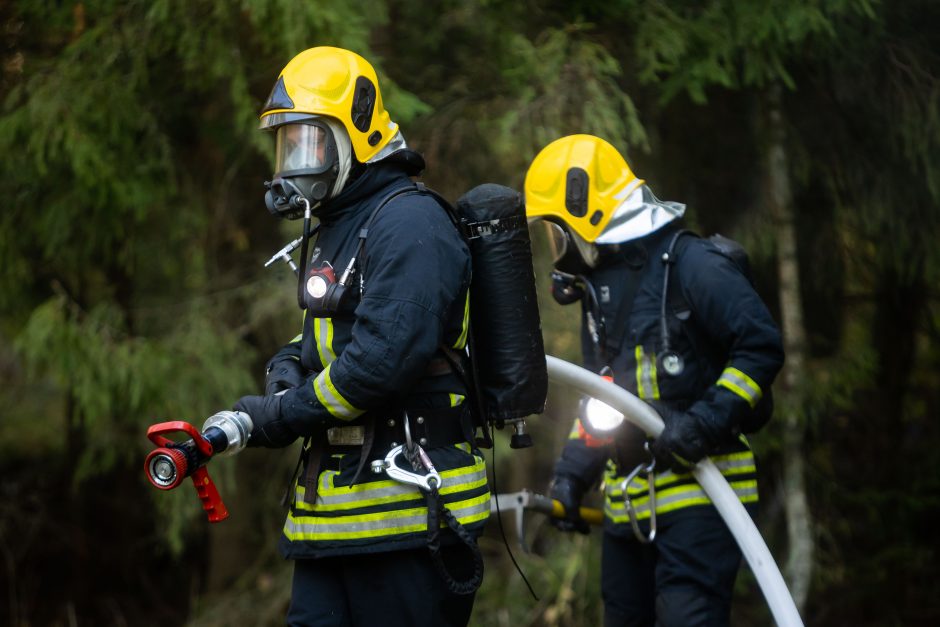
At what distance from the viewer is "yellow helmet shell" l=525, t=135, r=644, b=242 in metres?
3.85

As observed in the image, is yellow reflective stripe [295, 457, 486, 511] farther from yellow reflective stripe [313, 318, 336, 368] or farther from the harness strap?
yellow reflective stripe [313, 318, 336, 368]

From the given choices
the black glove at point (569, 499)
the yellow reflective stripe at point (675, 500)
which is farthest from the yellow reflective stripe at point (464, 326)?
the black glove at point (569, 499)

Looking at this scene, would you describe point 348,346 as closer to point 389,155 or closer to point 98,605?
point 389,155

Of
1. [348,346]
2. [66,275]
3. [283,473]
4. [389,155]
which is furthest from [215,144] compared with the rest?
[348,346]

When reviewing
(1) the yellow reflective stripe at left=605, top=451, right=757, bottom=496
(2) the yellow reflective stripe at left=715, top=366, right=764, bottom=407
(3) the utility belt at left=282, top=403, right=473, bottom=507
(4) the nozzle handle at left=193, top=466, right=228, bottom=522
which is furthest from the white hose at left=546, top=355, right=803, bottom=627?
(4) the nozzle handle at left=193, top=466, right=228, bottom=522

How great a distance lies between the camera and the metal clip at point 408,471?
2.72 meters

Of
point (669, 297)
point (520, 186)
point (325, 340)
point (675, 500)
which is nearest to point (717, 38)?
point (520, 186)

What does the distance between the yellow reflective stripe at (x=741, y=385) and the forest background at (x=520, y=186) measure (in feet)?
5.47

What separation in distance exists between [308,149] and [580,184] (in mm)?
1314

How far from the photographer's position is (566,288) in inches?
157

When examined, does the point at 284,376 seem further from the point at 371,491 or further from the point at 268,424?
the point at 371,491

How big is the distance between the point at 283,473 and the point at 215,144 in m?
2.15

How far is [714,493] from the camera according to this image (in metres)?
3.55

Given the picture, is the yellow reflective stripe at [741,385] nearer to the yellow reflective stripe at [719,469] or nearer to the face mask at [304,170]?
the yellow reflective stripe at [719,469]
